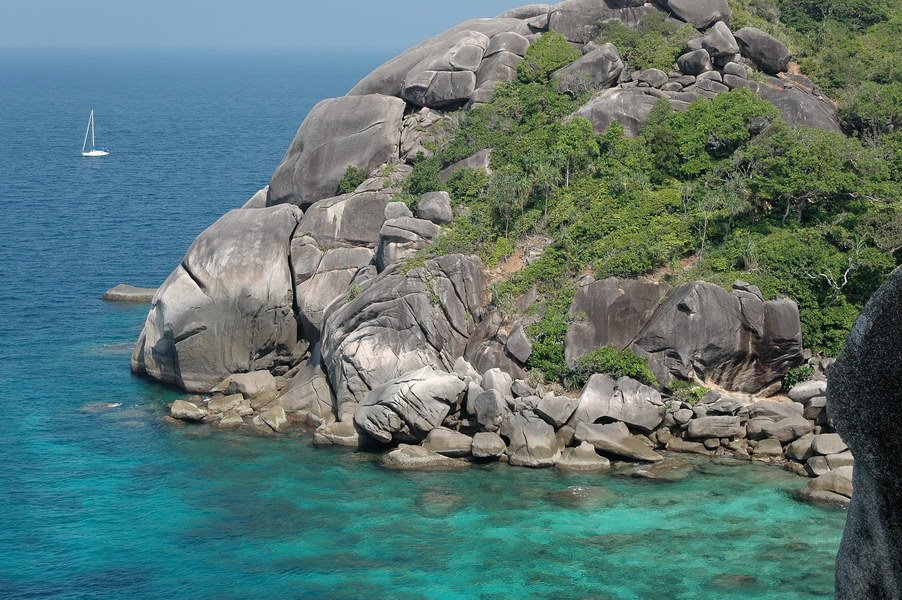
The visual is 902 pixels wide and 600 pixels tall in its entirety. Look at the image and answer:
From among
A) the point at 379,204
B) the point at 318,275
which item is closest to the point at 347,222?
the point at 379,204

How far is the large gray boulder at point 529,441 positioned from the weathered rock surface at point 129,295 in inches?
1145

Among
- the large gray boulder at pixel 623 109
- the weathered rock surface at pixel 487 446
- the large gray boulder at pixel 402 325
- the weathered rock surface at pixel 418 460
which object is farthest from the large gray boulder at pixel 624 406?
the large gray boulder at pixel 623 109

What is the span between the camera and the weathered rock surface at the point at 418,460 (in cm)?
3941

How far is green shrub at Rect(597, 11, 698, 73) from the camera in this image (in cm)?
5447

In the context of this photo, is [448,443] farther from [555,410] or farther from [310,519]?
[310,519]

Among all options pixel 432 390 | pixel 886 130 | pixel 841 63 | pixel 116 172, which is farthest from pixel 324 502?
pixel 116 172

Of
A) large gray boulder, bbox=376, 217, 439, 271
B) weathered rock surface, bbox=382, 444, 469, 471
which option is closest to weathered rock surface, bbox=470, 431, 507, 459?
weathered rock surface, bbox=382, 444, 469, 471

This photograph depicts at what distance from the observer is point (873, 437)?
15.1 m

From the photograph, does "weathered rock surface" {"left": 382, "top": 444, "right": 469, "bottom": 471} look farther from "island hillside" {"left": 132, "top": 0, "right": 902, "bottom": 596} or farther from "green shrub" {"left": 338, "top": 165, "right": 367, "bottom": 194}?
"green shrub" {"left": 338, "top": 165, "right": 367, "bottom": 194}

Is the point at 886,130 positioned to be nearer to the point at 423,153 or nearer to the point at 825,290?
the point at 825,290

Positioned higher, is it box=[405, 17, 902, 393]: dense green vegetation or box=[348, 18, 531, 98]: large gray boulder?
box=[348, 18, 531, 98]: large gray boulder

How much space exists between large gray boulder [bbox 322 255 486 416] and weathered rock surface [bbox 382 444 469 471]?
12.2ft

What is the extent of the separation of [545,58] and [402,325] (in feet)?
65.5

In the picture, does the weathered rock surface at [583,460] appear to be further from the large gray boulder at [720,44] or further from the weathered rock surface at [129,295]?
the weathered rock surface at [129,295]
